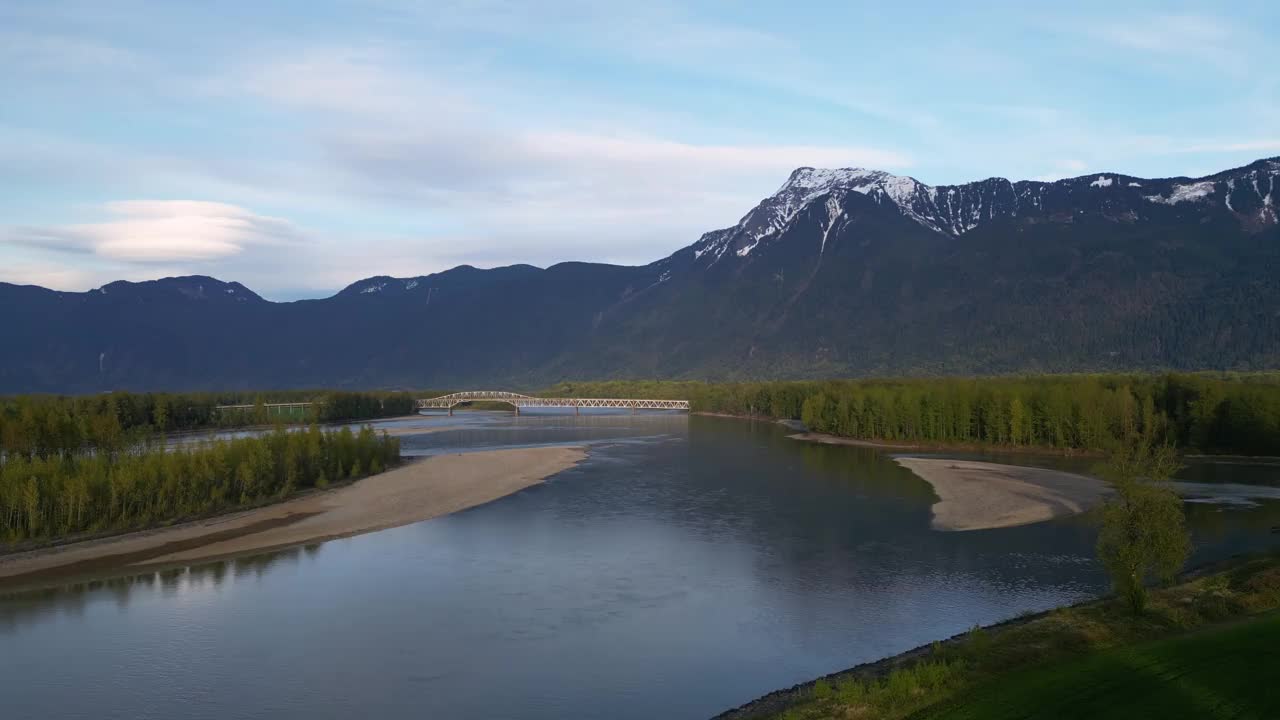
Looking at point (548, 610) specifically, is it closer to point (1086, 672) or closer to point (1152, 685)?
point (1086, 672)

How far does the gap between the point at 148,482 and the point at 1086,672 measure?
5089 centimetres

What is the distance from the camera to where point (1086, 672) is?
23250 mm

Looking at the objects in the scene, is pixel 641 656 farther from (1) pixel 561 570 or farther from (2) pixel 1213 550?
(2) pixel 1213 550

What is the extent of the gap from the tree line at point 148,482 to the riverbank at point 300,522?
84.1 inches

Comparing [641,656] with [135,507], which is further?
[135,507]

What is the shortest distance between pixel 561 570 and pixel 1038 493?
38933 mm

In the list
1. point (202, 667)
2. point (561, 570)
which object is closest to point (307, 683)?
point (202, 667)

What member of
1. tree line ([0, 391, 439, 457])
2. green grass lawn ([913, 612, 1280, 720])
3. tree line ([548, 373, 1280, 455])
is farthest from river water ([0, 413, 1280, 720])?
tree line ([0, 391, 439, 457])

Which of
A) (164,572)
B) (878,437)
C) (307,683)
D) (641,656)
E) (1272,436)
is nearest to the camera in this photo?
(307,683)

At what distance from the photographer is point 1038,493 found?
64.6 metres

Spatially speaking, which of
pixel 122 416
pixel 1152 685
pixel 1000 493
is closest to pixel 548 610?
pixel 1152 685

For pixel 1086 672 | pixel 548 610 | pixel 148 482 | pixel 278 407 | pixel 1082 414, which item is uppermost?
pixel 278 407

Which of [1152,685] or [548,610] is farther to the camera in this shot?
[548,610]

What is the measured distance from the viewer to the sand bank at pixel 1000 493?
5469 centimetres
